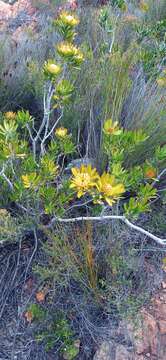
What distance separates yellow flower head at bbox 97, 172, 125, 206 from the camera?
4.35 feet

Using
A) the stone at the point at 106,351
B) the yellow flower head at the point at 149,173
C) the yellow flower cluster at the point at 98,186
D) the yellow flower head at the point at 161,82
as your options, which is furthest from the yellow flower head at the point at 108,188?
the yellow flower head at the point at 161,82

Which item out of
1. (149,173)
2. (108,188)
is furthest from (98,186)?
(149,173)

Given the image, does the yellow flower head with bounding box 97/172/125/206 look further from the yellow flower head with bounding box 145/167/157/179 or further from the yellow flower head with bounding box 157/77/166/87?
the yellow flower head with bounding box 157/77/166/87

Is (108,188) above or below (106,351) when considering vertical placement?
above

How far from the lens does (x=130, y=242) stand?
1.78 metres

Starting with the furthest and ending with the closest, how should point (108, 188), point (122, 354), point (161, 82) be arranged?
point (161, 82) → point (122, 354) → point (108, 188)

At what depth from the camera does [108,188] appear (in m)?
1.33

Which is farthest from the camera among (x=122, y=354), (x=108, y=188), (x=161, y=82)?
(x=161, y=82)

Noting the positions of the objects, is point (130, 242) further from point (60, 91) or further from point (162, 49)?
point (162, 49)

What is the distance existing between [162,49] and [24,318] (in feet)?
6.16

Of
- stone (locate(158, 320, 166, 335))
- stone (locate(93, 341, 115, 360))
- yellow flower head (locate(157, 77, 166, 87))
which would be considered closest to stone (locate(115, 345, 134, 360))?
stone (locate(93, 341, 115, 360))

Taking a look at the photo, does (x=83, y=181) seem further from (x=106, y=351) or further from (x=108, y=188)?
(x=106, y=351)

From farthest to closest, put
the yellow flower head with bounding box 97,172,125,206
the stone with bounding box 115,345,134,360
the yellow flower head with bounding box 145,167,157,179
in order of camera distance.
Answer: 1. the yellow flower head with bounding box 145,167,157,179
2. the stone with bounding box 115,345,134,360
3. the yellow flower head with bounding box 97,172,125,206

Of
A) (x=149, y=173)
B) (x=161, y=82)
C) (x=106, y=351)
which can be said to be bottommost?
(x=106, y=351)
